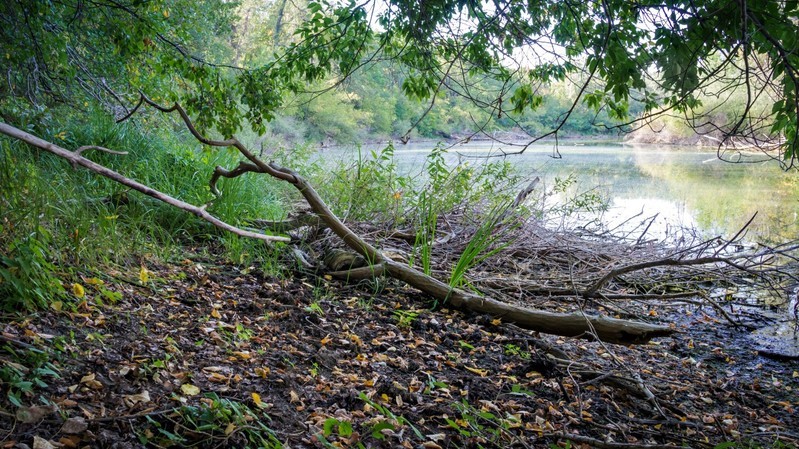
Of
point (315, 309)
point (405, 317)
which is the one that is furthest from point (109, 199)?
point (405, 317)

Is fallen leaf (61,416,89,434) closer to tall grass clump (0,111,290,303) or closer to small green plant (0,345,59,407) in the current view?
small green plant (0,345,59,407)

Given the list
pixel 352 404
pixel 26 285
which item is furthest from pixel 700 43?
pixel 26 285

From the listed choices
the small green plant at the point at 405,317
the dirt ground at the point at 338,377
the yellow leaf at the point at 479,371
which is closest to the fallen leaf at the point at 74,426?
the dirt ground at the point at 338,377

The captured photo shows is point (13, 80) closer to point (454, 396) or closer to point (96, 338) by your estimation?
point (96, 338)

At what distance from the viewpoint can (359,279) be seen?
4137 millimetres

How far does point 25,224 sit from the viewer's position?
2.76 meters

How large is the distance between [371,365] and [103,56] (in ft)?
13.5

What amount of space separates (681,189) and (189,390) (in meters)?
11.5

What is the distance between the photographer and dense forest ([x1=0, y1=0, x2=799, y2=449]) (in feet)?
7.06

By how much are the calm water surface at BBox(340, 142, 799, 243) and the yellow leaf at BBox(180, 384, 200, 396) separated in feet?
12.6

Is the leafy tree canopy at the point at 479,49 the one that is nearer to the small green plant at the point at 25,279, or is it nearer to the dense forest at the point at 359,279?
the dense forest at the point at 359,279

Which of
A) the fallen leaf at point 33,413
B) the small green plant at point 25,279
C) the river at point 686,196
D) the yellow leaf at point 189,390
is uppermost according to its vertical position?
the small green plant at point 25,279

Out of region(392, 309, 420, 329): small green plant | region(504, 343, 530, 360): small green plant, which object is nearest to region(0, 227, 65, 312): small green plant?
region(392, 309, 420, 329): small green plant

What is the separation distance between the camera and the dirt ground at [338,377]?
2.00 meters
